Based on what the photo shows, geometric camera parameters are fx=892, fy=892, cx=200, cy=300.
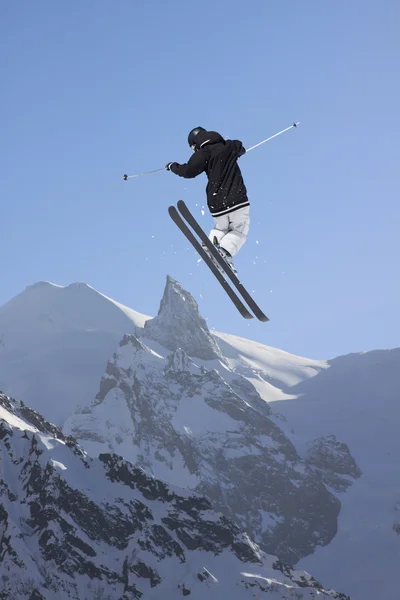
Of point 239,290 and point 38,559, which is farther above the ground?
point 239,290

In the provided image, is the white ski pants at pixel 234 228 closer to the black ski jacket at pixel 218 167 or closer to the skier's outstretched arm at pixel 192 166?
the black ski jacket at pixel 218 167

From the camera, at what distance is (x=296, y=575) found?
170 meters

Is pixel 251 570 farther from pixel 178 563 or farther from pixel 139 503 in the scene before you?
pixel 139 503

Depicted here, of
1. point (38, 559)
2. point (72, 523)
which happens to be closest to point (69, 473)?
point (72, 523)

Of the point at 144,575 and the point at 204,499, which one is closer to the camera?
the point at 144,575

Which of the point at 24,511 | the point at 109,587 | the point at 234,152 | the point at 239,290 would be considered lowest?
the point at 109,587

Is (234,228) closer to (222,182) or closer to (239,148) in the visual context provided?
(222,182)

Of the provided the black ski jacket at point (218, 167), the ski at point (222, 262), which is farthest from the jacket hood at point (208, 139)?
the ski at point (222, 262)

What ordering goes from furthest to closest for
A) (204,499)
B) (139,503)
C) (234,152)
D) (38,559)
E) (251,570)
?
(204,499)
(139,503)
(251,570)
(38,559)
(234,152)

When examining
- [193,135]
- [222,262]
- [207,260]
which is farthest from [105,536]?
[193,135]

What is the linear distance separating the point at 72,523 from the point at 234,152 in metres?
156

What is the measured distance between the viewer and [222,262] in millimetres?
19734

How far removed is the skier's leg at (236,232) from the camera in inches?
768

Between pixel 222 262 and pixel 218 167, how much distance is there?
88.9 inches
